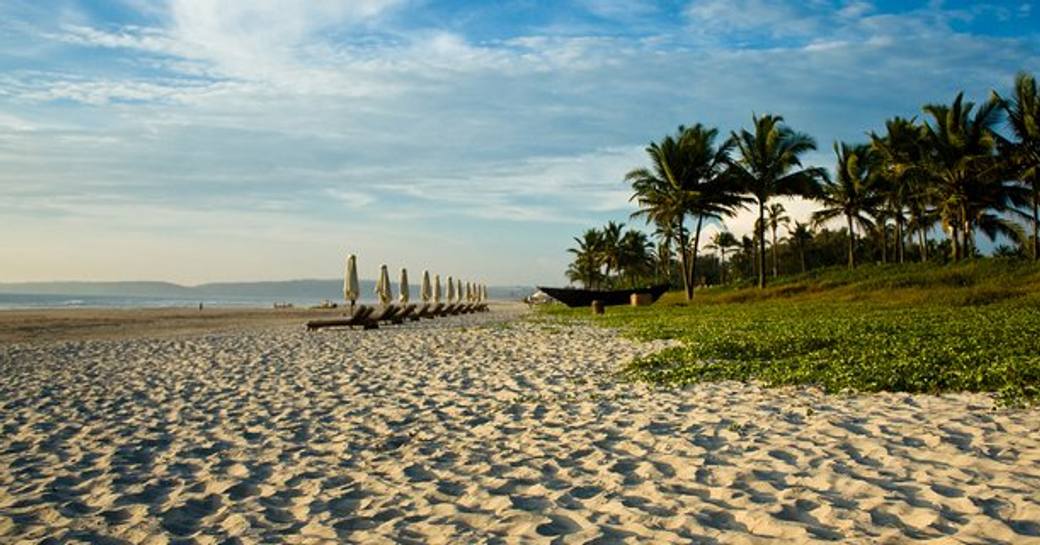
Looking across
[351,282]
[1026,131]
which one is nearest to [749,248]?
[1026,131]

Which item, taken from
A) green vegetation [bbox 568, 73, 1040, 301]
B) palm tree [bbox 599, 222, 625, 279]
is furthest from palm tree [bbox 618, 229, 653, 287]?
green vegetation [bbox 568, 73, 1040, 301]

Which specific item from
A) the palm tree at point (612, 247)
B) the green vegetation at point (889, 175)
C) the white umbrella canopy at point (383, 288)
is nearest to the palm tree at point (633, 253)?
the palm tree at point (612, 247)

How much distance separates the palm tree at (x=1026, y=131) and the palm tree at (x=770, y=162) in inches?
307

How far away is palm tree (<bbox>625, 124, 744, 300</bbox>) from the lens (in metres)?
36.0

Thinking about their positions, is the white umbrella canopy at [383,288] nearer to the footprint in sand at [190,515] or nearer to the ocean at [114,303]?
the footprint in sand at [190,515]

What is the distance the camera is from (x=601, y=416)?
7246 mm

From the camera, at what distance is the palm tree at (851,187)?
43.1m

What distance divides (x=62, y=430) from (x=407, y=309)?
20.0m

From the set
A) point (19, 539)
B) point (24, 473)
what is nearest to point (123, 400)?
point (24, 473)

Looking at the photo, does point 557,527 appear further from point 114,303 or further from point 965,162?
point 114,303

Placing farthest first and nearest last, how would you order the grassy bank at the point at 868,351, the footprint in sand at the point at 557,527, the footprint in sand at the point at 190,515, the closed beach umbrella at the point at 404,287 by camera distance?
the closed beach umbrella at the point at 404,287
the grassy bank at the point at 868,351
the footprint in sand at the point at 190,515
the footprint in sand at the point at 557,527

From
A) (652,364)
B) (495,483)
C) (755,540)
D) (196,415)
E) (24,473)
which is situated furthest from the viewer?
(652,364)

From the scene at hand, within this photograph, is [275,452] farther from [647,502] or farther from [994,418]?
[994,418]

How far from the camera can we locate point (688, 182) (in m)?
36.3
